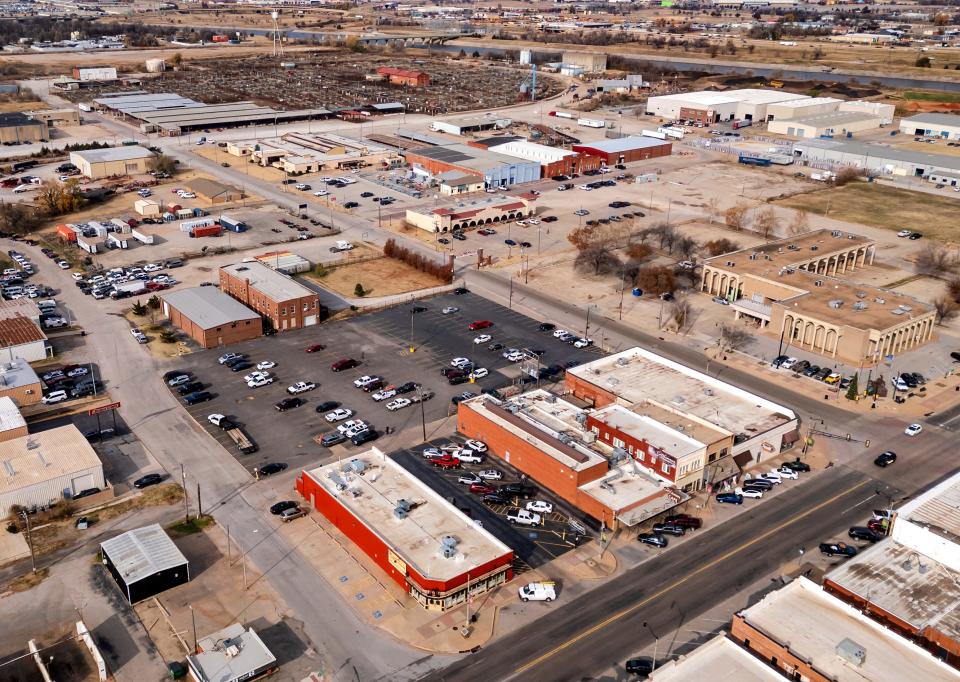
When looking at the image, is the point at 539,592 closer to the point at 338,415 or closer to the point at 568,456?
the point at 568,456

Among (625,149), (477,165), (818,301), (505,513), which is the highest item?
(625,149)

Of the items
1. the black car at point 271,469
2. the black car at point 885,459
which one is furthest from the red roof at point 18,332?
the black car at point 885,459

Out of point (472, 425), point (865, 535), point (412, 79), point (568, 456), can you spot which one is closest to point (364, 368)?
point (472, 425)

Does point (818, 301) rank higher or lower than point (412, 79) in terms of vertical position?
lower

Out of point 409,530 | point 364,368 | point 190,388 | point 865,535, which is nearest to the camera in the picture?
point 409,530

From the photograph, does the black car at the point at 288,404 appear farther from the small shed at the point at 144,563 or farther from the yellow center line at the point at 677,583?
the yellow center line at the point at 677,583

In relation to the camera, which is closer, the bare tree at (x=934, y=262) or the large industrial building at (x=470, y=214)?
→ the bare tree at (x=934, y=262)

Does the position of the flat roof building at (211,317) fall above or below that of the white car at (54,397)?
above

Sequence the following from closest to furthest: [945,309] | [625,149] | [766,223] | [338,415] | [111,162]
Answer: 1. [338,415]
2. [945,309]
3. [766,223]
4. [111,162]
5. [625,149]
